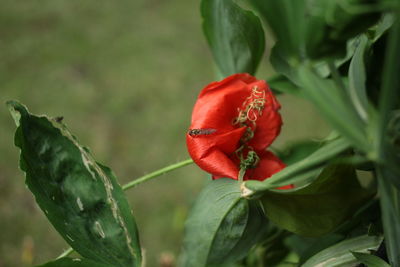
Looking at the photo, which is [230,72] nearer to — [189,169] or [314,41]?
[314,41]

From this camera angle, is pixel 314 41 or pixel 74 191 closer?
pixel 314 41

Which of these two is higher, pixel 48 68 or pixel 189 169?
pixel 48 68

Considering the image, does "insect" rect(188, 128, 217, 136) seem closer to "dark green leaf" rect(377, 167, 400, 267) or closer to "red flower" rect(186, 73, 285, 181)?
"red flower" rect(186, 73, 285, 181)

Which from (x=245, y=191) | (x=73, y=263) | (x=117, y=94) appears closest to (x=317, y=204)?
(x=245, y=191)

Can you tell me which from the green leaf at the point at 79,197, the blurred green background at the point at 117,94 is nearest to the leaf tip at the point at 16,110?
the green leaf at the point at 79,197

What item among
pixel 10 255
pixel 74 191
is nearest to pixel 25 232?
pixel 10 255

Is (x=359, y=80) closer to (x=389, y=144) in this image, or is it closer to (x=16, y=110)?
(x=389, y=144)

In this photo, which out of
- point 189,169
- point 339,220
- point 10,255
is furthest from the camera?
point 189,169
